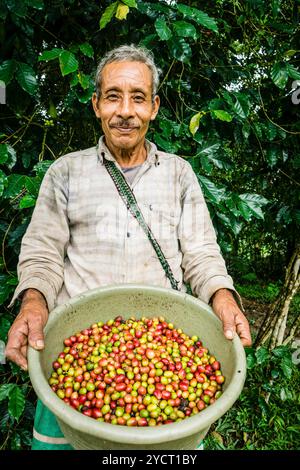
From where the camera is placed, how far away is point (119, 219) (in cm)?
182

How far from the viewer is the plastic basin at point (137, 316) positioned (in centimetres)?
111

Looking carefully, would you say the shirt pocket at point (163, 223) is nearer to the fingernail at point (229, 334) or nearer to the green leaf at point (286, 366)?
the fingernail at point (229, 334)

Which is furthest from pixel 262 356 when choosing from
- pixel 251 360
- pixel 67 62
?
pixel 67 62

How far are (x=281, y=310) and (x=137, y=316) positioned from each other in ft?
5.43

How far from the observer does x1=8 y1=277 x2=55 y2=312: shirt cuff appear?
1587 mm

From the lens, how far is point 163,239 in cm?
188

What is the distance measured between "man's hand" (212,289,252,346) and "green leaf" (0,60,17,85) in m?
1.47

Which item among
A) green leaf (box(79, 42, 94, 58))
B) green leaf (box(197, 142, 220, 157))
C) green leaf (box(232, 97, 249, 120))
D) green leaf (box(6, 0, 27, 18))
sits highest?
green leaf (box(6, 0, 27, 18))

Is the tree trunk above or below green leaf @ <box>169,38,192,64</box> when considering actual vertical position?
below

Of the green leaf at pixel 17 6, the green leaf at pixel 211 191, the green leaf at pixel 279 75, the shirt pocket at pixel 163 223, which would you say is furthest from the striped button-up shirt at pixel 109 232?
the green leaf at pixel 279 75

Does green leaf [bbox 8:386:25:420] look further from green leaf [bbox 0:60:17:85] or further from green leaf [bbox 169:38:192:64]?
green leaf [bbox 169:38:192:64]

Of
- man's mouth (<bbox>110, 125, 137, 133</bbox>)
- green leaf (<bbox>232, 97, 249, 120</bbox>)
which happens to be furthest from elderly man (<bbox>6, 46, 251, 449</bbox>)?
green leaf (<bbox>232, 97, 249, 120</bbox>)

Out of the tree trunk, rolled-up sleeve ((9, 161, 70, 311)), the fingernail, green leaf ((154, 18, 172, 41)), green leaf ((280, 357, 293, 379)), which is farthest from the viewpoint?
the tree trunk

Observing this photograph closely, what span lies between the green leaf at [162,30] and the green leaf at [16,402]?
6.28 feet
